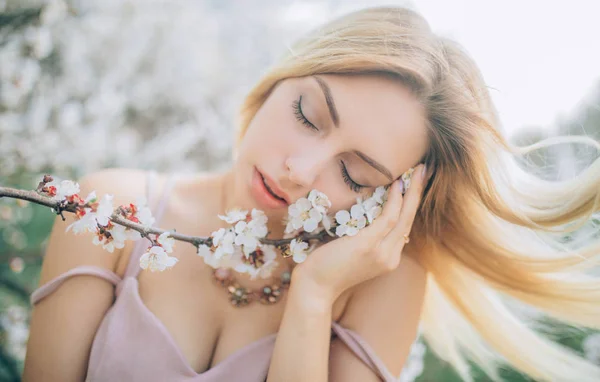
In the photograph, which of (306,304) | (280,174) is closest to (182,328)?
Result: (306,304)

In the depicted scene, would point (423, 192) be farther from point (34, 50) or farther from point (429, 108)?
point (34, 50)

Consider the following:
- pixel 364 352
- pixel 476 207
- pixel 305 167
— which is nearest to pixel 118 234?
pixel 305 167

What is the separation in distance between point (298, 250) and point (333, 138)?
261 mm

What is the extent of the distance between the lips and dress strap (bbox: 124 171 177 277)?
1.01 feet

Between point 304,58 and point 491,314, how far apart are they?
3.04 feet

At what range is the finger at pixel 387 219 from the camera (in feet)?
3.54

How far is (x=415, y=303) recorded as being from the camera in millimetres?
1230

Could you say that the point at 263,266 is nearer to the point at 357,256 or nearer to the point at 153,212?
the point at 357,256

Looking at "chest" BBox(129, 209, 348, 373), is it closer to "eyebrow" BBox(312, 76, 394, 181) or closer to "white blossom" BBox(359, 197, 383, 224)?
"white blossom" BBox(359, 197, 383, 224)

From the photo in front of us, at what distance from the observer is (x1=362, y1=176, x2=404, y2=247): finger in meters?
1.08

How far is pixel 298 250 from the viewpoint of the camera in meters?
1.05

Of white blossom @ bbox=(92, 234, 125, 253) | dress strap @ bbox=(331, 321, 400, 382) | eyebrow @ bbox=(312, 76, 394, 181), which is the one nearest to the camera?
white blossom @ bbox=(92, 234, 125, 253)

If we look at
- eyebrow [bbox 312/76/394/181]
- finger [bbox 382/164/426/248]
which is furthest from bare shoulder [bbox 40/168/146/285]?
finger [bbox 382/164/426/248]

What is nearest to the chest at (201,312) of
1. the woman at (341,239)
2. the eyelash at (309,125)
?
the woman at (341,239)
